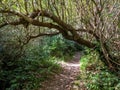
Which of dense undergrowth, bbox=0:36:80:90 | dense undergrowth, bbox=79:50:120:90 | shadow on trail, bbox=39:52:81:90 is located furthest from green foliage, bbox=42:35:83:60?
dense undergrowth, bbox=79:50:120:90

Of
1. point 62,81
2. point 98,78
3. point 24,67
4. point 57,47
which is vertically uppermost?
point 98,78

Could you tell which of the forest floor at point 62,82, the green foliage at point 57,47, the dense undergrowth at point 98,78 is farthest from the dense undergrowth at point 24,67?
the green foliage at point 57,47

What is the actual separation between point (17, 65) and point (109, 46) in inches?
142

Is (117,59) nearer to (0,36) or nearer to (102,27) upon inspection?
(102,27)

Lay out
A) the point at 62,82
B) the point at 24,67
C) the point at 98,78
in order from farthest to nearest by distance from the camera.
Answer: the point at 24,67
the point at 62,82
the point at 98,78

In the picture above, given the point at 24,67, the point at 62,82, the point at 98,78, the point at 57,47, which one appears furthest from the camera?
the point at 57,47

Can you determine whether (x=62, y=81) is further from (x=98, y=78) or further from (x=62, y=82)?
(x=98, y=78)

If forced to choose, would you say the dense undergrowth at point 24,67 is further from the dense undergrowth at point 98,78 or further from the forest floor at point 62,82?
the dense undergrowth at point 98,78

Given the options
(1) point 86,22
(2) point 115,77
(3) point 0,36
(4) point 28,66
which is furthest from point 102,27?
(3) point 0,36

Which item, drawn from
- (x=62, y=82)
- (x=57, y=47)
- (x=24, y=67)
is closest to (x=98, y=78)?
(x=62, y=82)

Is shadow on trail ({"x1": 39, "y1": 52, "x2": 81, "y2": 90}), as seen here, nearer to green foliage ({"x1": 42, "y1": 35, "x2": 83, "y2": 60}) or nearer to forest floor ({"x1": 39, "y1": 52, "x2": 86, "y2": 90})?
forest floor ({"x1": 39, "y1": 52, "x2": 86, "y2": 90})

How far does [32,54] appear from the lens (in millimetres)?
10391

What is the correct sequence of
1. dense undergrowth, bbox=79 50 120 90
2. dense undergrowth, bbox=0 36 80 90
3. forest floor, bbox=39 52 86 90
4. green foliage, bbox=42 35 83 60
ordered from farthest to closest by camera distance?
green foliage, bbox=42 35 83 60 → dense undergrowth, bbox=0 36 80 90 → forest floor, bbox=39 52 86 90 → dense undergrowth, bbox=79 50 120 90

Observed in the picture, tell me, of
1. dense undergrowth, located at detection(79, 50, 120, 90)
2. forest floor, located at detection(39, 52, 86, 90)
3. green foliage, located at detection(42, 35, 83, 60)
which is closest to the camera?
dense undergrowth, located at detection(79, 50, 120, 90)
